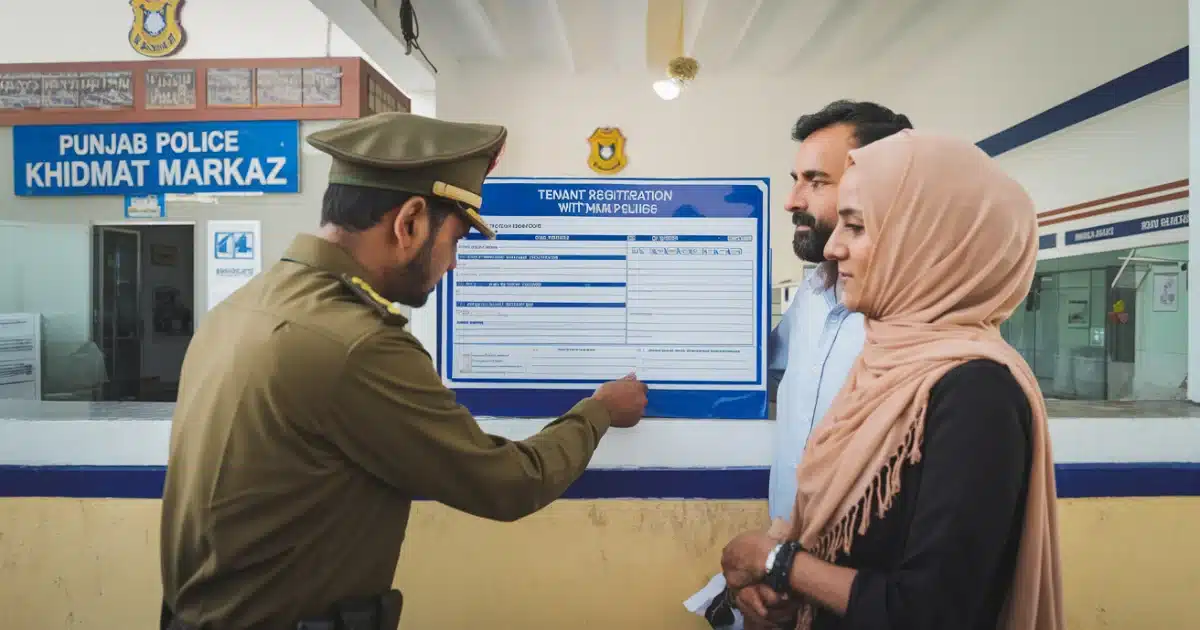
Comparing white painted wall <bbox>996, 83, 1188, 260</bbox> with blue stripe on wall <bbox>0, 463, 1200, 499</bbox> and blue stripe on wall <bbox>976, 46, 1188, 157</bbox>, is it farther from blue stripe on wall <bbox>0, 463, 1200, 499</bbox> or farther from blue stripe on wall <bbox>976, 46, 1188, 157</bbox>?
blue stripe on wall <bbox>0, 463, 1200, 499</bbox>

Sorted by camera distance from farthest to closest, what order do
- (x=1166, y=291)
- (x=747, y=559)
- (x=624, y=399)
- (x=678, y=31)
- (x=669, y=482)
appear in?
(x=678, y=31)
(x=1166, y=291)
(x=669, y=482)
(x=624, y=399)
(x=747, y=559)

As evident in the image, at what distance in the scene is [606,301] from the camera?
4.70ft

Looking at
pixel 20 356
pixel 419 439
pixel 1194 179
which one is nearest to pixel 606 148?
pixel 20 356

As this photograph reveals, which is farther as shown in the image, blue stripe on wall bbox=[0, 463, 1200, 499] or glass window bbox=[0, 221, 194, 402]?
glass window bbox=[0, 221, 194, 402]

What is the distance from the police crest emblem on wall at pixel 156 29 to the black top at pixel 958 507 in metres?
5.55

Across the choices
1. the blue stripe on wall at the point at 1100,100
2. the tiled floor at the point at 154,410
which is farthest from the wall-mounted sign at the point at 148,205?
the blue stripe on wall at the point at 1100,100

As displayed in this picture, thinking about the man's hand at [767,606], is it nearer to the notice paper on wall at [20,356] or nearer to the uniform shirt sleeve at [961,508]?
the uniform shirt sleeve at [961,508]

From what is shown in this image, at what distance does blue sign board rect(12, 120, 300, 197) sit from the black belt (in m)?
4.09

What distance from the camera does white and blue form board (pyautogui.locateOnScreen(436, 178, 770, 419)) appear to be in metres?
1.42

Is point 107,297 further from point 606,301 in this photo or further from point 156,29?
point 606,301

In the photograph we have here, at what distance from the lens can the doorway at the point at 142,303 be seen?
461 cm

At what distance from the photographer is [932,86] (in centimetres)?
610

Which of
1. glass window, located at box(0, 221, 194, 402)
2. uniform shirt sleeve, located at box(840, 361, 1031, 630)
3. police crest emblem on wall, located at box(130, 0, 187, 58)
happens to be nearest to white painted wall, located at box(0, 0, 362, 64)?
police crest emblem on wall, located at box(130, 0, 187, 58)

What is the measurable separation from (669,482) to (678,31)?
4.74 m
